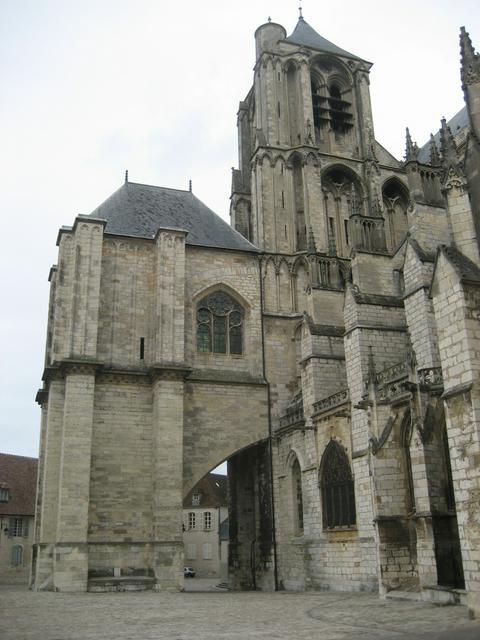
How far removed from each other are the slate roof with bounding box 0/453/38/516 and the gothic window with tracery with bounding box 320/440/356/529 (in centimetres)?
2253

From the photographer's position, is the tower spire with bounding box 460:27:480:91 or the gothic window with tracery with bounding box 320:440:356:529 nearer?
the tower spire with bounding box 460:27:480:91

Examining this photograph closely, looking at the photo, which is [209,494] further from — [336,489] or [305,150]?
[336,489]

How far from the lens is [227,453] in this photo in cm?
2288

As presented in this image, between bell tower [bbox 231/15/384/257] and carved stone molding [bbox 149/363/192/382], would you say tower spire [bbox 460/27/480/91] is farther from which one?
bell tower [bbox 231/15/384/257]

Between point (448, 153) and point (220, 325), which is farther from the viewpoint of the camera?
point (220, 325)

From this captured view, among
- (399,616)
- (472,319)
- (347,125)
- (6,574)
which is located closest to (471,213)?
(472,319)

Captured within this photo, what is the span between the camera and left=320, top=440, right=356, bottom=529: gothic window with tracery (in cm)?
1866

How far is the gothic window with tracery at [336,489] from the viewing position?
734 inches

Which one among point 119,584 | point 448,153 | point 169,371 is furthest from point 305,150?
point 119,584

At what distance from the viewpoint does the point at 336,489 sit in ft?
63.5

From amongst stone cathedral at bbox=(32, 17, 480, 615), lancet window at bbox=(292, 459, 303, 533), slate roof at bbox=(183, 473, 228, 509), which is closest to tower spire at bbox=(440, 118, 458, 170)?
stone cathedral at bbox=(32, 17, 480, 615)

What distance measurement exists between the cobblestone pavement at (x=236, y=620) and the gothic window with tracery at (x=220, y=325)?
34.7 ft

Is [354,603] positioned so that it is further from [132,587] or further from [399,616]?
[132,587]

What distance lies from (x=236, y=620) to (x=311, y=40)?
97.4 feet
